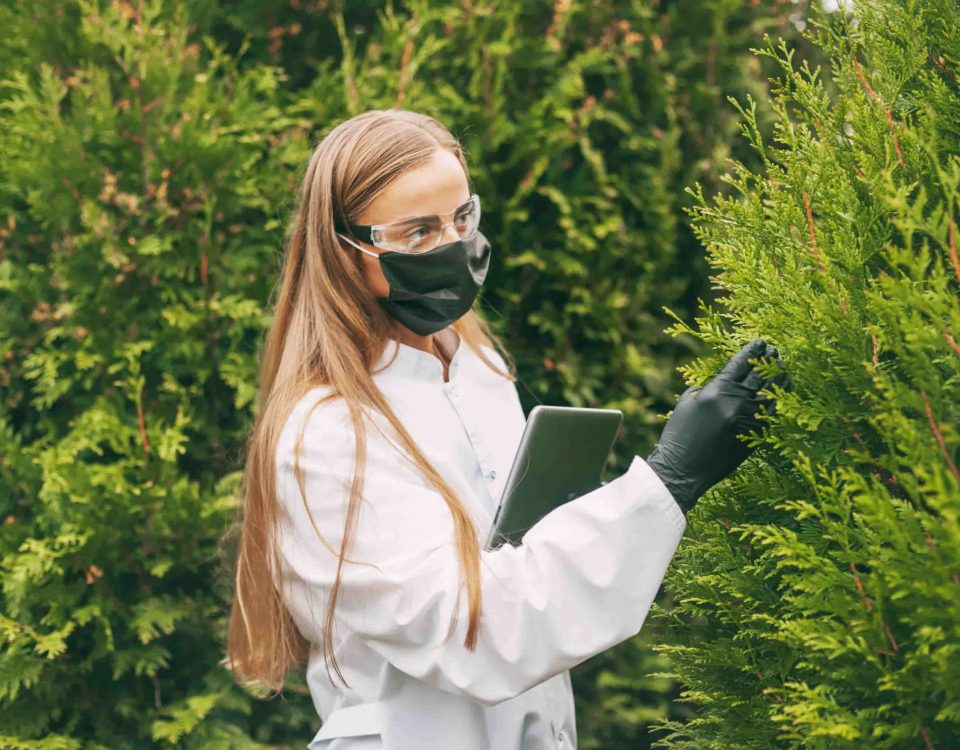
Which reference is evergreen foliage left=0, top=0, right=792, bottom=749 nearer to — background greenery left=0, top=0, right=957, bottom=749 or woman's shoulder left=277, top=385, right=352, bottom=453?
background greenery left=0, top=0, right=957, bottom=749

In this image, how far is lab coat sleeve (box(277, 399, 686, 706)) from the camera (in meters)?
1.81

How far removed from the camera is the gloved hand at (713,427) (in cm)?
175

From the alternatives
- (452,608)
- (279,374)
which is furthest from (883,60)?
(279,374)

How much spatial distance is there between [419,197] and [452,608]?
962 millimetres

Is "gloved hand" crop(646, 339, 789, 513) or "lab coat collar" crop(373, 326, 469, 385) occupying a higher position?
"gloved hand" crop(646, 339, 789, 513)

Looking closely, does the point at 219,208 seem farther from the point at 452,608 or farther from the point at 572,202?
the point at 452,608

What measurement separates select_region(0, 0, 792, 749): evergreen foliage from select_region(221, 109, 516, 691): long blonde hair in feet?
3.05

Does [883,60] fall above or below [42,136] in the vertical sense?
above

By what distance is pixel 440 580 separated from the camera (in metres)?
1.85

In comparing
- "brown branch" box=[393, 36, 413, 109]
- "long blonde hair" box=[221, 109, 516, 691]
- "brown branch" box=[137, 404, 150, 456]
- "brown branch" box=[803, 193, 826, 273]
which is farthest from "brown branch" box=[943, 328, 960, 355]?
"brown branch" box=[393, 36, 413, 109]

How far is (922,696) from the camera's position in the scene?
55.0 inches

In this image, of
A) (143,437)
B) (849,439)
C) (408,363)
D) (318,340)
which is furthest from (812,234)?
(143,437)

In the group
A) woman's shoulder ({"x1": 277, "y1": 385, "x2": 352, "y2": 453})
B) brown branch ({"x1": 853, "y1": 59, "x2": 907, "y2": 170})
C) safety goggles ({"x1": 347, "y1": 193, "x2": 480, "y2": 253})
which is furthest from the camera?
safety goggles ({"x1": 347, "y1": 193, "x2": 480, "y2": 253})

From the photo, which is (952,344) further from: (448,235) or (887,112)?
(448,235)
